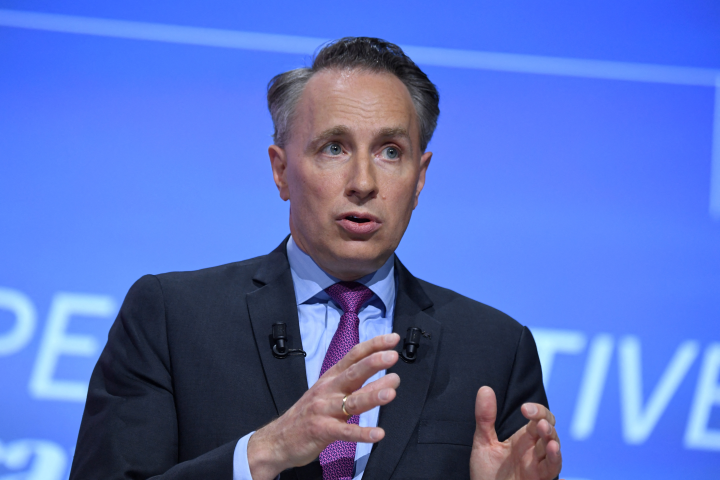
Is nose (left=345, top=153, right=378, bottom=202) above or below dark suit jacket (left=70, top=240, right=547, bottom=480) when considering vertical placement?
above

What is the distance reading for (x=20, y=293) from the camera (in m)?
3.18

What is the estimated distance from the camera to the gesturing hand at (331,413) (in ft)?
5.16

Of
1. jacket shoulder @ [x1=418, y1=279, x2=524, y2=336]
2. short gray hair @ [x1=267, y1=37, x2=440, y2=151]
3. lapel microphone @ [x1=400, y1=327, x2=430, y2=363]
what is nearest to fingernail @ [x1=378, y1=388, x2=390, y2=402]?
lapel microphone @ [x1=400, y1=327, x2=430, y2=363]

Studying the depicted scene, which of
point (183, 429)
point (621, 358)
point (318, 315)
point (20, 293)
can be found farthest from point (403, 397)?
point (20, 293)

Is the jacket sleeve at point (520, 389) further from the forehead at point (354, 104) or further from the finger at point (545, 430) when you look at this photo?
the forehead at point (354, 104)

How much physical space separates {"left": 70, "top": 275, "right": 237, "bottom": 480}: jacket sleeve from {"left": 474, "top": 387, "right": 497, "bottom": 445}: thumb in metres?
0.65

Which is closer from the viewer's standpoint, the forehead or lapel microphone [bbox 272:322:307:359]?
lapel microphone [bbox 272:322:307:359]

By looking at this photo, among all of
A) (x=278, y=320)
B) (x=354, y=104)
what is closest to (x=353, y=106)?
(x=354, y=104)

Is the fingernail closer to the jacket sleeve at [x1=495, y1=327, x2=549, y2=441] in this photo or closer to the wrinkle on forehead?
the jacket sleeve at [x1=495, y1=327, x2=549, y2=441]

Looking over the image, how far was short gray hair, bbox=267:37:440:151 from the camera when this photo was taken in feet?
7.98

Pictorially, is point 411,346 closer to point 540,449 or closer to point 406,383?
point 406,383

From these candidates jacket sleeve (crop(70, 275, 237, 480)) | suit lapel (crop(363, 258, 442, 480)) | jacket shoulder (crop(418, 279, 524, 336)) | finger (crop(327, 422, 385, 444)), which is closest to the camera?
finger (crop(327, 422, 385, 444))

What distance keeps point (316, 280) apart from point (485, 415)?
0.70 m

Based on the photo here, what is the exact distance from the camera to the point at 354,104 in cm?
229
